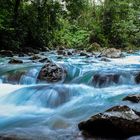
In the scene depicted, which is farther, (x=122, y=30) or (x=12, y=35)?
(x=122, y=30)

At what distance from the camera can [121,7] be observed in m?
26.6

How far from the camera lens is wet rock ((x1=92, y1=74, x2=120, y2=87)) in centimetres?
974

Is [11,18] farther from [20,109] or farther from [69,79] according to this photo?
[20,109]

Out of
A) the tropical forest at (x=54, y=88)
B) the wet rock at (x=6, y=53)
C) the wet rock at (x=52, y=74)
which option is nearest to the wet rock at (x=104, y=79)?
the tropical forest at (x=54, y=88)

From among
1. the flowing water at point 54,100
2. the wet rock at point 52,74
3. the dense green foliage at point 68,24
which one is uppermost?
the dense green foliage at point 68,24

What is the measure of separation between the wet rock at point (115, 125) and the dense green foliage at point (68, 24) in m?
13.7

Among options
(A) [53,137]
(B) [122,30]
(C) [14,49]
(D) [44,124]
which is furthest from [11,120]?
(B) [122,30]

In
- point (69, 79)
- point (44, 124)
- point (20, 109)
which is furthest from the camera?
point (69, 79)

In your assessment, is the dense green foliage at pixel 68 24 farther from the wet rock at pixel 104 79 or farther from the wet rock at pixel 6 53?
the wet rock at pixel 104 79

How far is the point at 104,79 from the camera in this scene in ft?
32.3

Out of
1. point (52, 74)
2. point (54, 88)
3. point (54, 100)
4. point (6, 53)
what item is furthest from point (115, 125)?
point (6, 53)

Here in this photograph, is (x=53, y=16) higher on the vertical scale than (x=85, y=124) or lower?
higher

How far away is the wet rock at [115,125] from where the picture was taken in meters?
5.18

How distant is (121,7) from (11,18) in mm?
9950
